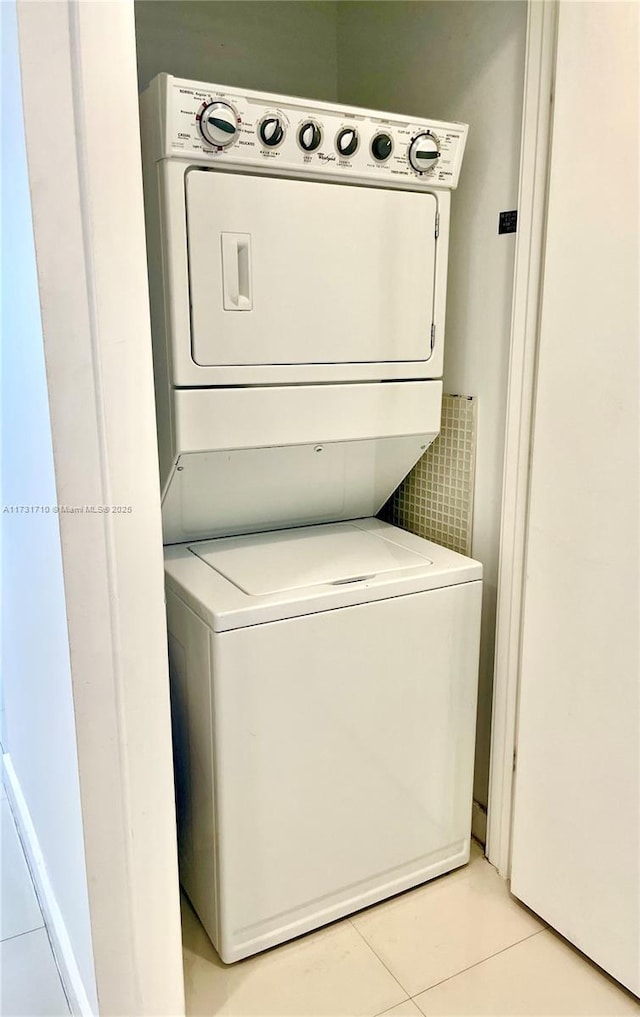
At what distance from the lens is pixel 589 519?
155 cm

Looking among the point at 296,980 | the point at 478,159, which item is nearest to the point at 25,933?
the point at 296,980

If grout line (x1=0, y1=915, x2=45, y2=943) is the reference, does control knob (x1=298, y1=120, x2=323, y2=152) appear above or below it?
above

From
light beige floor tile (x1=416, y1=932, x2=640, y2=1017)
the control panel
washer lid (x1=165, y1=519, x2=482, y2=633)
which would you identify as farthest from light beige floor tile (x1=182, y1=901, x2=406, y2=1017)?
the control panel

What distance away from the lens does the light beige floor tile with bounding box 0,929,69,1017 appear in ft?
5.09

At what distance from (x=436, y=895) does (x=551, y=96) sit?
1.84 m

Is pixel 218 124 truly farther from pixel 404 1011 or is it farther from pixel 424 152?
pixel 404 1011

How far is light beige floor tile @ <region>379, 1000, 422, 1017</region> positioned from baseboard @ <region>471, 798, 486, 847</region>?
0.55 metres

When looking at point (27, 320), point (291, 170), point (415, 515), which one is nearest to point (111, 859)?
point (27, 320)

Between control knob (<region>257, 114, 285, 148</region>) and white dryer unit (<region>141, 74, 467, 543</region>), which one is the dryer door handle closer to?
white dryer unit (<region>141, 74, 467, 543</region>)

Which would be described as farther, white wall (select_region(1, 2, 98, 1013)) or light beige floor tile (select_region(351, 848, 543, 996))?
light beige floor tile (select_region(351, 848, 543, 996))

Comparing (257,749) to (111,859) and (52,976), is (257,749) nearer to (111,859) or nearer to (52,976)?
(111,859)

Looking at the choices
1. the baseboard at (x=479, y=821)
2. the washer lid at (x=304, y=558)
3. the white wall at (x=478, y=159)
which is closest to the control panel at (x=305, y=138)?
the white wall at (x=478, y=159)

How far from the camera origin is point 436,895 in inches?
73.5

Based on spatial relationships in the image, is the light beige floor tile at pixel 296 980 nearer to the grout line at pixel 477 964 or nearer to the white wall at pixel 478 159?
the grout line at pixel 477 964
